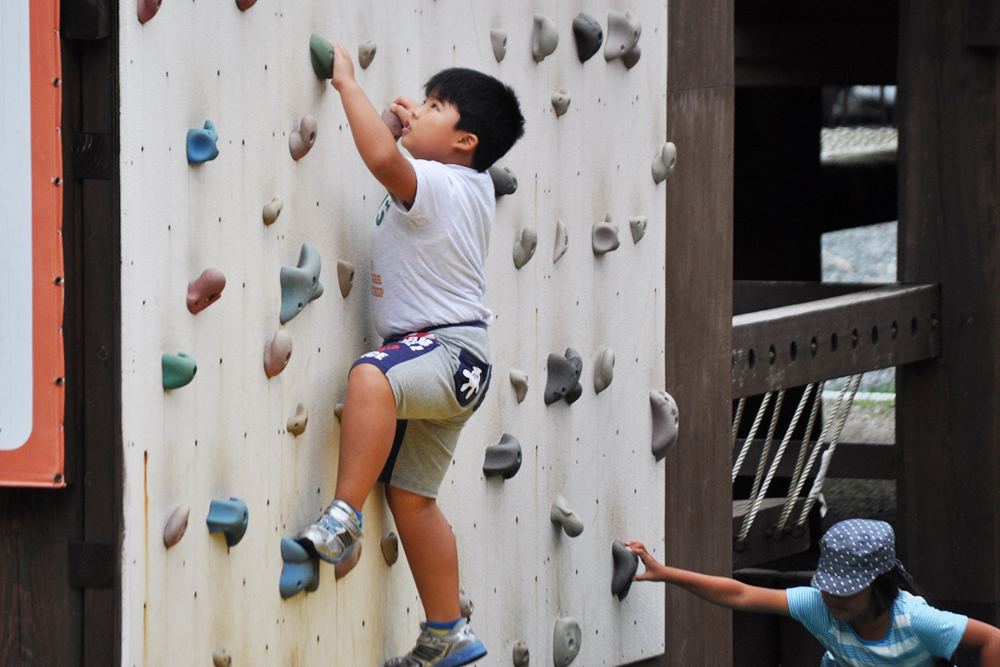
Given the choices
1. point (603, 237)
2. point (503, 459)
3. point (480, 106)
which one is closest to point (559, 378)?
point (503, 459)

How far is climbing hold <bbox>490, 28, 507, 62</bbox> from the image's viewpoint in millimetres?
3299

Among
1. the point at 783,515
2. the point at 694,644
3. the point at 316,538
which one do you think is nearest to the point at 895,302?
the point at 783,515

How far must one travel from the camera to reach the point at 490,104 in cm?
289

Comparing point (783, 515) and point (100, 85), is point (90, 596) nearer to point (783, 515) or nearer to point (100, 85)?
point (100, 85)

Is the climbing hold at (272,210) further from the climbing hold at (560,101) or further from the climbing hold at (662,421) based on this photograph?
the climbing hold at (662,421)

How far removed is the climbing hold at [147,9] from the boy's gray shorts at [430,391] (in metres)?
0.75

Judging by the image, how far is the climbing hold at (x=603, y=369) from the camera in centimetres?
367

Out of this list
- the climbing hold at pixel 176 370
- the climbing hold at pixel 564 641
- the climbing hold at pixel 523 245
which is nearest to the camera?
the climbing hold at pixel 176 370

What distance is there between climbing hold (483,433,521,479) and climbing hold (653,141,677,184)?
94cm

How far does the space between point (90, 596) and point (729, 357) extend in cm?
230

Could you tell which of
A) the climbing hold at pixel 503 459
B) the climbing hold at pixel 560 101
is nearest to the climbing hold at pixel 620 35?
the climbing hold at pixel 560 101

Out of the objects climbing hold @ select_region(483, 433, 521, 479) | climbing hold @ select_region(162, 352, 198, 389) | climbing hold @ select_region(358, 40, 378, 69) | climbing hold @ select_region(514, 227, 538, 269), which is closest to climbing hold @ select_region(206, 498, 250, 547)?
climbing hold @ select_region(162, 352, 198, 389)

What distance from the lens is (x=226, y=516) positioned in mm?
2633

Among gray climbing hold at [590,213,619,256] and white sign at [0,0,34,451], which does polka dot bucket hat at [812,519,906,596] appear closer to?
gray climbing hold at [590,213,619,256]
